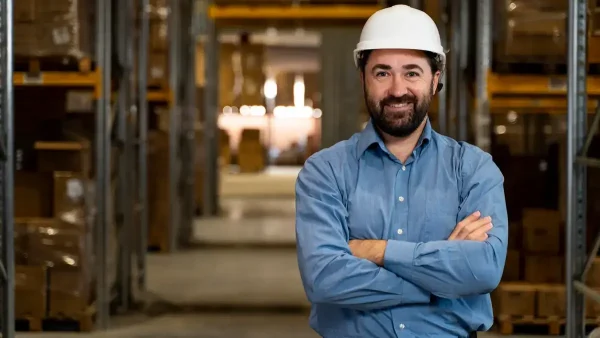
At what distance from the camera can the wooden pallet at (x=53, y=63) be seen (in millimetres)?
6738

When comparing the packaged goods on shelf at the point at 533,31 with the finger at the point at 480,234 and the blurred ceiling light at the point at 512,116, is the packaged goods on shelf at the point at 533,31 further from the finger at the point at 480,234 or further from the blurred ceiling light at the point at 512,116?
the finger at the point at 480,234

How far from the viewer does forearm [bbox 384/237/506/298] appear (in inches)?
106

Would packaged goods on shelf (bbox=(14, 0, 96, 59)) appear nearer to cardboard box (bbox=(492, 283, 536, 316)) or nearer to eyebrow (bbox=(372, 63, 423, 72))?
cardboard box (bbox=(492, 283, 536, 316))

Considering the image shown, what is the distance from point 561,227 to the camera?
704cm

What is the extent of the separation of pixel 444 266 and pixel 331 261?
34cm

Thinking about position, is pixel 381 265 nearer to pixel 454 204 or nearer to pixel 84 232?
pixel 454 204

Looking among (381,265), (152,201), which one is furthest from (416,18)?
(152,201)

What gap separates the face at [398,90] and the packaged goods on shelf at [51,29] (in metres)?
4.26

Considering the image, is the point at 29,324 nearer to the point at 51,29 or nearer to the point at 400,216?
the point at 51,29

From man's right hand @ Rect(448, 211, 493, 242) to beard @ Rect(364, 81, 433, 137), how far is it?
0.32m

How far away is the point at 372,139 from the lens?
9.30 feet

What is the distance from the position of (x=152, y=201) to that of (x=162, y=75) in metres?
1.58

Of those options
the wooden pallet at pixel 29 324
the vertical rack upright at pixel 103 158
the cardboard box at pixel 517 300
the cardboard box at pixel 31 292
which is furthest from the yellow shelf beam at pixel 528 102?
the wooden pallet at pixel 29 324

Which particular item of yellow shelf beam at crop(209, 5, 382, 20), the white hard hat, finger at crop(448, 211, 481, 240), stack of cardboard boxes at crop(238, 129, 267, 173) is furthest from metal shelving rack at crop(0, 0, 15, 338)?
stack of cardboard boxes at crop(238, 129, 267, 173)
